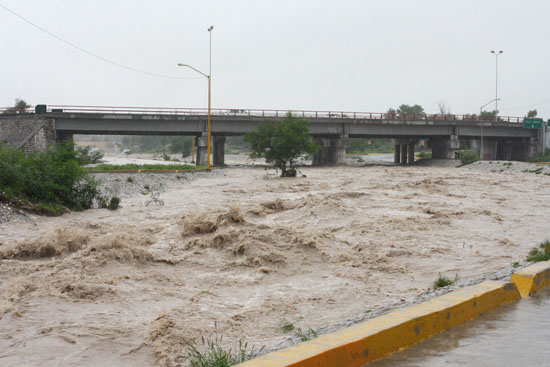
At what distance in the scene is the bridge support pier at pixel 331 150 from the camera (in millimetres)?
72188

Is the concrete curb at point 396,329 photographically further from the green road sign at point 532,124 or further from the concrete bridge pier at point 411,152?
the concrete bridge pier at point 411,152

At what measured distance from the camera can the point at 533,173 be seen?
53500 mm

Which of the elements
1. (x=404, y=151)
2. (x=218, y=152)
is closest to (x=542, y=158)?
(x=404, y=151)

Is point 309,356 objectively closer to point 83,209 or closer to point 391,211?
point 391,211

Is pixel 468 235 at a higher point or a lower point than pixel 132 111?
lower

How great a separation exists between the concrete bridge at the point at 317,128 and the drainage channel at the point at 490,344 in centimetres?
5879

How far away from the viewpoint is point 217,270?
39.5ft

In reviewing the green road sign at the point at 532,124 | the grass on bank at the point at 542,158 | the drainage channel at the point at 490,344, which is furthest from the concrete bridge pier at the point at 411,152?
the drainage channel at the point at 490,344

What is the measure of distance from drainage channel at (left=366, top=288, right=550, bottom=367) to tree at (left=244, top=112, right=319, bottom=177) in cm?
4252

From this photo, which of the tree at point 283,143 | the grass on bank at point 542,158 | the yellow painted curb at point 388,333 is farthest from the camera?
the grass on bank at point 542,158

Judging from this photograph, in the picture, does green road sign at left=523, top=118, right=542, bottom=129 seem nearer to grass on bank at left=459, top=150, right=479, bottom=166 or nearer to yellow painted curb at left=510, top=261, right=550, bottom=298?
grass on bank at left=459, top=150, right=479, bottom=166

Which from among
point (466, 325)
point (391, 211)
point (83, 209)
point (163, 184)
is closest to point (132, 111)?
point (163, 184)

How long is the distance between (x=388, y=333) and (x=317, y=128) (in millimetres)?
65087

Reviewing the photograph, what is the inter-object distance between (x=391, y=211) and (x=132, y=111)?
4667 centimetres
